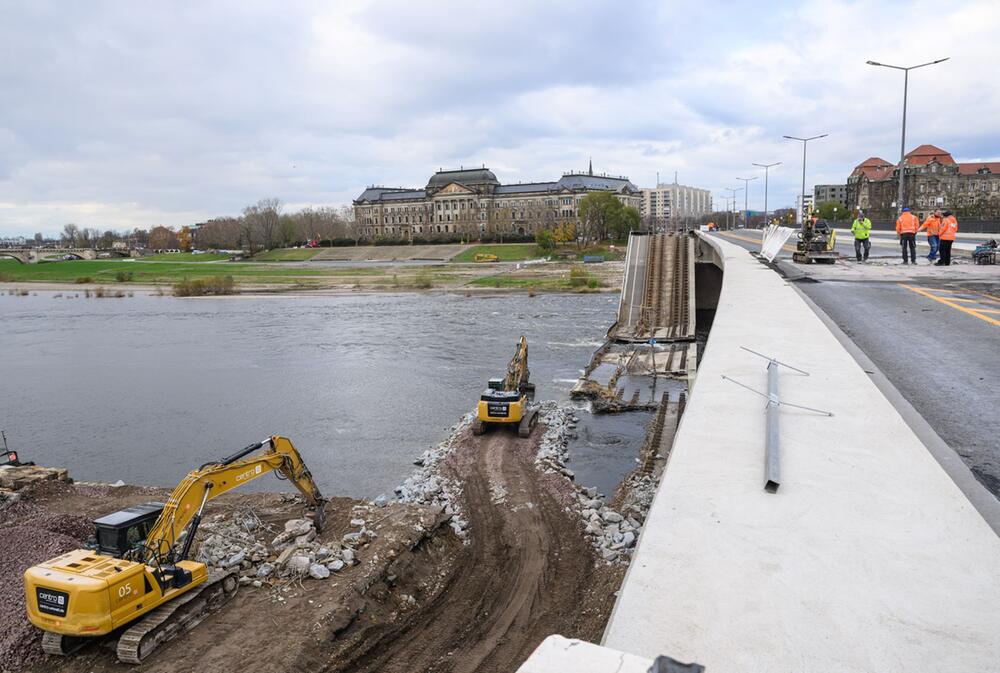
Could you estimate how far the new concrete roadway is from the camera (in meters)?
8.29

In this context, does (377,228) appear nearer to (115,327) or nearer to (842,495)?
(115,327)

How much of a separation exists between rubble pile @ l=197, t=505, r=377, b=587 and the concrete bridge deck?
25.2 feet

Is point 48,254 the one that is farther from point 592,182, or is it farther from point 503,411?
point 503,411

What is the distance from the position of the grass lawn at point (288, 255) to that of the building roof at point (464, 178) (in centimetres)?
5008

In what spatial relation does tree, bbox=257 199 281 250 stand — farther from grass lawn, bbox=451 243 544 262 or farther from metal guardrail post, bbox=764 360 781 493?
metal guardrail post, bbox=764 360 781 493

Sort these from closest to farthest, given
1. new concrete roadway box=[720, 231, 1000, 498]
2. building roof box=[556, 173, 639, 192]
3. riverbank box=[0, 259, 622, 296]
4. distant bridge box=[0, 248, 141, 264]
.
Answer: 1. new concrete roadway box=[720, 231, 1000, 498]
2. riverbank box=[0, 259, 622, 296]
3. distant bridge box=[0, 248, 141, 264]
4. building roof box=[556, 173, 639, 192]

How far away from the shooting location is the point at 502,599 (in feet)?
38.6

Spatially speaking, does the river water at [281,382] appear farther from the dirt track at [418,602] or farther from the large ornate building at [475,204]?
the large ornate building at [475,204]

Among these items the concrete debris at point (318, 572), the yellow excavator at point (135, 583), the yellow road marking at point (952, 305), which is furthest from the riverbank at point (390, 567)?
the yellow road marking at point (952, 305)

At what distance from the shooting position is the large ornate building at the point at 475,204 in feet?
540

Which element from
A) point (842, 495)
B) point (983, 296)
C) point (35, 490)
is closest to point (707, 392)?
point (842, 495)

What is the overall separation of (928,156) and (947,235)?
12173 centimetres

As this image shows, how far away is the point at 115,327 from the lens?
52.2 meters

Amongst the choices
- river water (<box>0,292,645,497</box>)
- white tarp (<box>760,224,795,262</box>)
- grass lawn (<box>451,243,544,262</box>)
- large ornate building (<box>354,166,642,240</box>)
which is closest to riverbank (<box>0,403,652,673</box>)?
river water (<box>0,292,645,497</box>)
